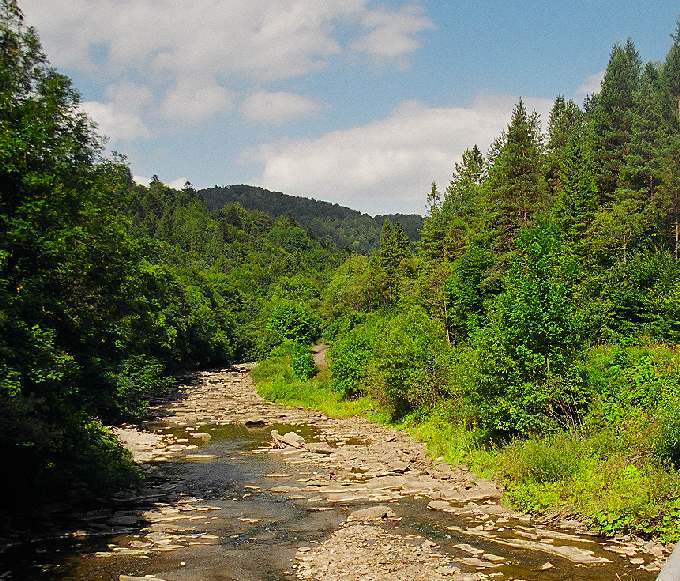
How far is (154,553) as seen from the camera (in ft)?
61.6

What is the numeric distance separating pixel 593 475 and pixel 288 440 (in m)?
24.0

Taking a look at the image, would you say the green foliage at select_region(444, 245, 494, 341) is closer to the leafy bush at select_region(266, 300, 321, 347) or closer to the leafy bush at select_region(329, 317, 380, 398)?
the leafy bush at select_region(329, 317, 380, 398)

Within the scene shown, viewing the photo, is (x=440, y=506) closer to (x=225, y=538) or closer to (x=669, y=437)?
(x=225, y=538)

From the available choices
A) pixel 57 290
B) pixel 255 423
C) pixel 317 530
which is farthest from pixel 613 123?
pixel 57 290

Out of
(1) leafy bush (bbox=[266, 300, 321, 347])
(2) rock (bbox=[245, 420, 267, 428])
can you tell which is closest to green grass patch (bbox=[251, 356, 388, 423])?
(2) rock (bbox=[245, 420, 267, 428])

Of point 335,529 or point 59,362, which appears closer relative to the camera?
point 59,362

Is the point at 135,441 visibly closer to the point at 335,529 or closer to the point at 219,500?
the point at 219,500

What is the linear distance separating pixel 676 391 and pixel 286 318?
7448 centimetres

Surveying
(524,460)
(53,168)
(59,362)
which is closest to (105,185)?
(53,168)

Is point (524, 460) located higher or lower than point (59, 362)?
lower

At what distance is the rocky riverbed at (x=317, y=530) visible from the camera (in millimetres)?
17203

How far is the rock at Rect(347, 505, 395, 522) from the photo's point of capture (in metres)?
22.8

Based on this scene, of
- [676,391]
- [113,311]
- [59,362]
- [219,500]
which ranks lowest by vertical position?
[219,500]

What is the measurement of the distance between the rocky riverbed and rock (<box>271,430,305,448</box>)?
2402mm
